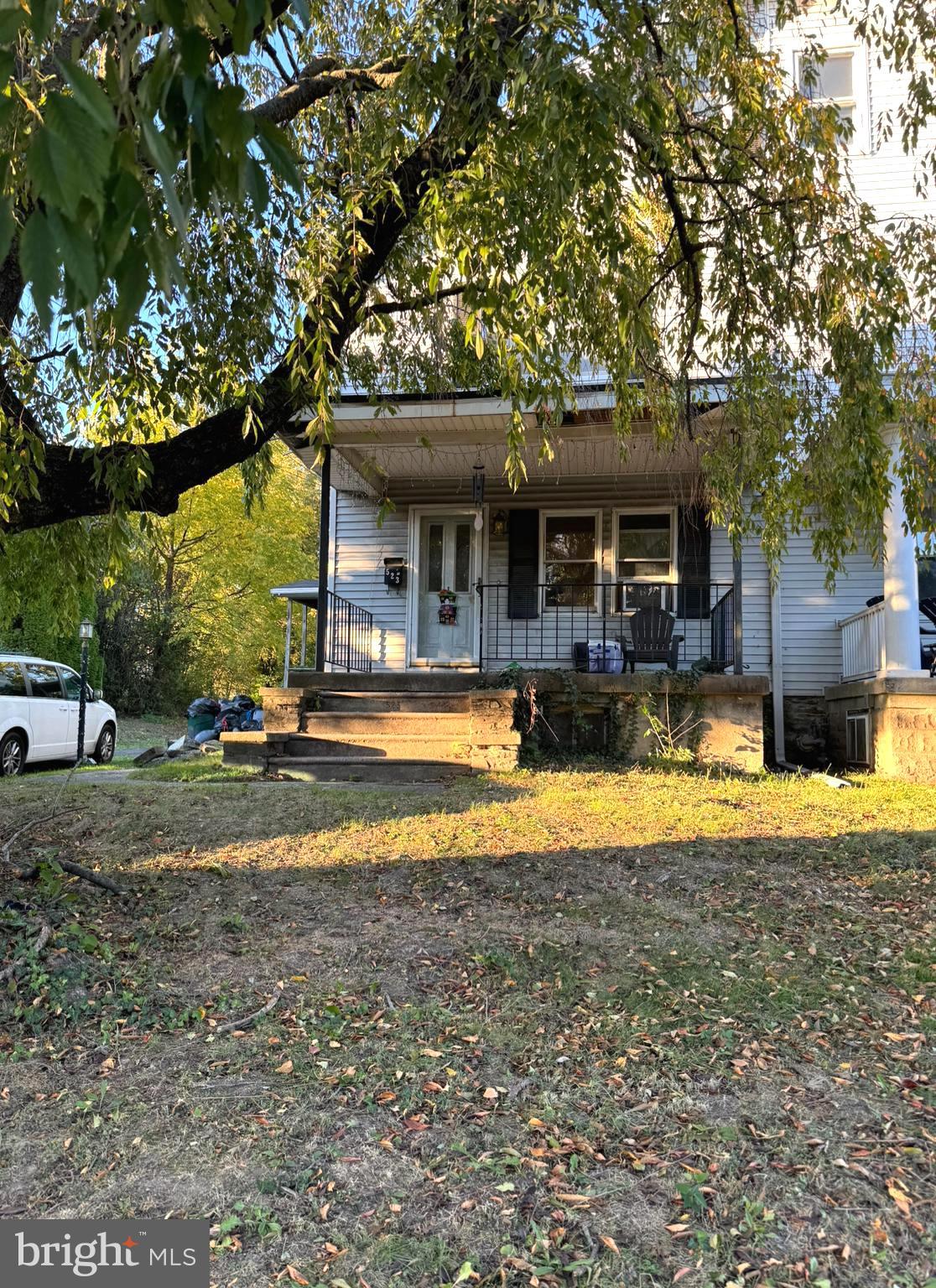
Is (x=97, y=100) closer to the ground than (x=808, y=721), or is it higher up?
higher up

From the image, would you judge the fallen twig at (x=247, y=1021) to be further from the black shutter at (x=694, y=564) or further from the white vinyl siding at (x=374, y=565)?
the black shutter at (x=694, y=564)

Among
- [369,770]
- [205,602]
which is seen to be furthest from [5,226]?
[205,602]

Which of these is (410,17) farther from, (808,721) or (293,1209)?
(808,721)

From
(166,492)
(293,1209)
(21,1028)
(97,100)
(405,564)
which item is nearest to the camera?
(97,100)

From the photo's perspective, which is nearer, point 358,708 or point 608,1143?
point 608,1143

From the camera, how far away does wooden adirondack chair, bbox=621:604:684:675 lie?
9.30 meters

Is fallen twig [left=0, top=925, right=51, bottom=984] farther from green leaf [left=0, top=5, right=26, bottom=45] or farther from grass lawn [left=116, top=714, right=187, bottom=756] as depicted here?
grass lawn [left=116, top=714, right=187, bottom=756]

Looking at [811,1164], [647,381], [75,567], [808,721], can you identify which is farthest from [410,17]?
[808,721]

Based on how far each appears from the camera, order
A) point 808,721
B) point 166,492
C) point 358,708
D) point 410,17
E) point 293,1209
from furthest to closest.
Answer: point 808,721, point 358,708, point 410,17, point 166,492, point 293,1209

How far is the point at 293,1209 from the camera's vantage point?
2.04 metres

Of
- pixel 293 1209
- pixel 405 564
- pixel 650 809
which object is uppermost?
pixel 405 564

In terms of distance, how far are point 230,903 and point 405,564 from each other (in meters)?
7.31

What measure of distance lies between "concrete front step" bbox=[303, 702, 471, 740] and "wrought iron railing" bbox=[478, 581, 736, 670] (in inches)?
94.5

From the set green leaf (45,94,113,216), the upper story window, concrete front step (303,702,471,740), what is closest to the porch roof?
concrete front step (303,702,471,740)
